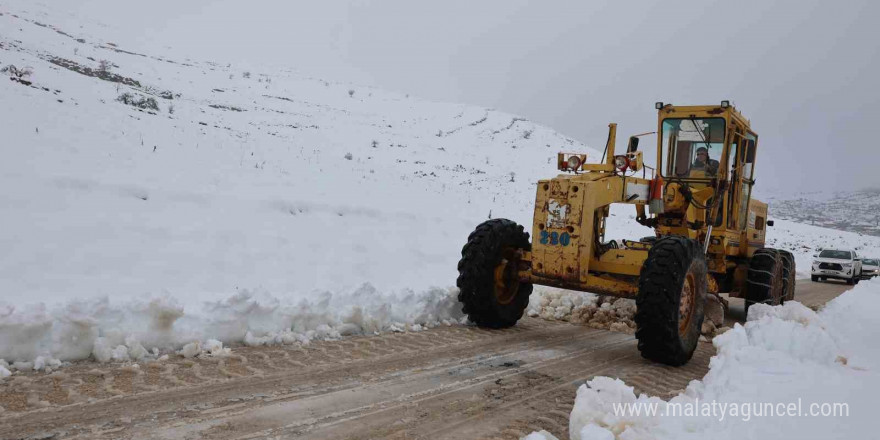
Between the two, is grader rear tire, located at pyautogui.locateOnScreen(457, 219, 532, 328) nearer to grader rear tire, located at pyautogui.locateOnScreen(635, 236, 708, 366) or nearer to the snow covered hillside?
the snow covered hillside

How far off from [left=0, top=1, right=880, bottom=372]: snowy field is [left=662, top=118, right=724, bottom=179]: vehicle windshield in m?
2.38

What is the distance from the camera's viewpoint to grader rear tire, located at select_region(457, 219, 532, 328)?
21.5 ft

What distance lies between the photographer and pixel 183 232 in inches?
311

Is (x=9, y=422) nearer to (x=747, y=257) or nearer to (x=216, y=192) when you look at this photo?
(x=216, y=192)

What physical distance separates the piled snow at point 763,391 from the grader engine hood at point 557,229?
1.71 metres

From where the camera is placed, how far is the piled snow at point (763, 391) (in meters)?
2.85

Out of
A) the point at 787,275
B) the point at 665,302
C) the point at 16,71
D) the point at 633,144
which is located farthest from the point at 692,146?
the point at 16,71

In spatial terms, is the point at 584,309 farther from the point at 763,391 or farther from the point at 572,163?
the point at 763,391

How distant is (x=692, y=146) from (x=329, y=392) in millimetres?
6504

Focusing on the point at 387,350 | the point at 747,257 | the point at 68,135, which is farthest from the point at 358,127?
the point at 387,350

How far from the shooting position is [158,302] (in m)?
4.66

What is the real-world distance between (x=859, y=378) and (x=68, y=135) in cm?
1129

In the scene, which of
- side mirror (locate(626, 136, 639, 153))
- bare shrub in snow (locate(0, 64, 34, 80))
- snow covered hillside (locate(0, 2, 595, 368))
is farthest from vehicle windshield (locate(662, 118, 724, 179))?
bare shrub in snow (locate(0, 64, 34, 80))

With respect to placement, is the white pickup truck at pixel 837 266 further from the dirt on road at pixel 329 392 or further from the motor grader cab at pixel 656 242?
the dirt on road at pixel 329 392
